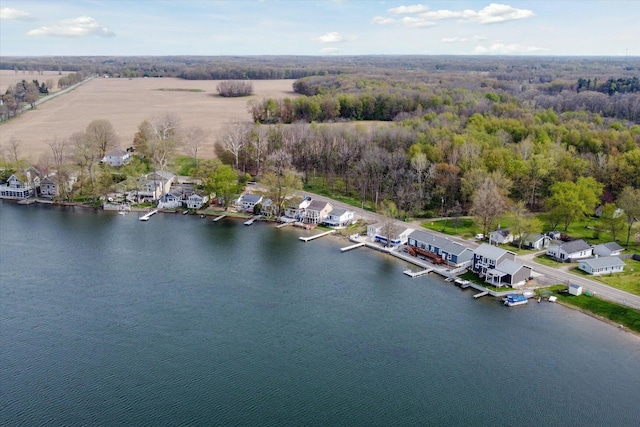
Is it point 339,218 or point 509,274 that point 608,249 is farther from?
point 339,218

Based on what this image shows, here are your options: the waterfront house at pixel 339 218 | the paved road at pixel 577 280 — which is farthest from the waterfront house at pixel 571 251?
the waterfront house at pixel 339 218

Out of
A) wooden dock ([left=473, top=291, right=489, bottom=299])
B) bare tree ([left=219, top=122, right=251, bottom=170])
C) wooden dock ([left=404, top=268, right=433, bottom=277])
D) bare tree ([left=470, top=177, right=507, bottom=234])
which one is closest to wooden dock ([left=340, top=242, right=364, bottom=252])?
wooden dock ([left=404, top=268, right=433, bottom=277])

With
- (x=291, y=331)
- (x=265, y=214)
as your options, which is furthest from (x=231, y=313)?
→ (x=265, y=214)

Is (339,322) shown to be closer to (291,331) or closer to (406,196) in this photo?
(291,331)

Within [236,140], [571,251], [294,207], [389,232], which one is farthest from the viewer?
[236,140]

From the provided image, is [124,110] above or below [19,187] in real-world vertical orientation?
above

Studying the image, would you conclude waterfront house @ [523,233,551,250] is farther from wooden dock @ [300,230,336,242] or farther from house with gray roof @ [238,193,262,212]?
house with gray roof @ [238,193,262,212]

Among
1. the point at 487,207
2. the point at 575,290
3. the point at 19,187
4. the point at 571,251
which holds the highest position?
the point at 487,207

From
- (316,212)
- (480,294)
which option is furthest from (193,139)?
(480,294)

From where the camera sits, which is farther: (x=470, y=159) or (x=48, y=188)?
(x=48, y=188)
